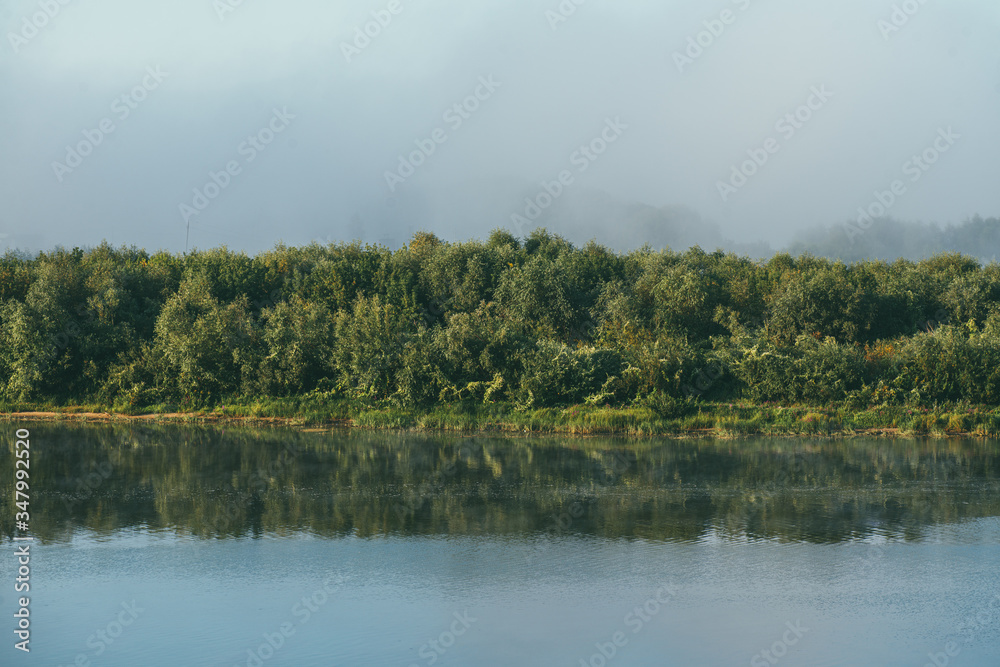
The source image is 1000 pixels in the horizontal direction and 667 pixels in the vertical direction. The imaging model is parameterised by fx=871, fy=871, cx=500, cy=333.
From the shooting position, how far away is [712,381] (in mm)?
41125

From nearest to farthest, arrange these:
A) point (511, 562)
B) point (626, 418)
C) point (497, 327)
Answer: point (511, 562) < point (626, 418) < point (497, 327)

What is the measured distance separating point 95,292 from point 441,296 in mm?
20873

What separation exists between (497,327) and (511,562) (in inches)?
1106

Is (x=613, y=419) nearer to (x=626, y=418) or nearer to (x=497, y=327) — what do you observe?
(x=626, y=418)

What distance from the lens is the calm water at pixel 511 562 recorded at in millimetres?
13570

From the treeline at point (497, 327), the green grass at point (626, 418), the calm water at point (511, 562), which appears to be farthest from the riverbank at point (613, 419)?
the calm water at point (511, 562)

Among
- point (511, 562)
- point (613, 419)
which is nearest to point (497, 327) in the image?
point (613, 419)

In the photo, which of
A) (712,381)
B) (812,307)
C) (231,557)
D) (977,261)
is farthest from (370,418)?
(977,261)

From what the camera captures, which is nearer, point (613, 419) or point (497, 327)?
point (613, 419)

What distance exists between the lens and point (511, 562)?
17.7m

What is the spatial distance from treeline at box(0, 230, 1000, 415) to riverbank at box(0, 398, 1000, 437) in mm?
909

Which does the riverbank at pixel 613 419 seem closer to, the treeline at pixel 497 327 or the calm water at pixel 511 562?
the treeline at pixel 497 327

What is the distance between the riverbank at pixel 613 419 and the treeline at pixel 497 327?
2.98 ft

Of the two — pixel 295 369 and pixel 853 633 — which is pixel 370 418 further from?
pixel 853 633
